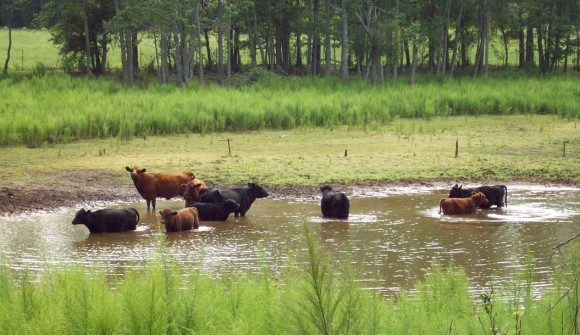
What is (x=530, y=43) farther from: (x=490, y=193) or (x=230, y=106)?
(x=490, y=193)

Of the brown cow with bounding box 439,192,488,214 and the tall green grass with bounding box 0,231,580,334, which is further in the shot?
the brown cow with bounding box 439,192,488,214

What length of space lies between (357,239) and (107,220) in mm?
3710

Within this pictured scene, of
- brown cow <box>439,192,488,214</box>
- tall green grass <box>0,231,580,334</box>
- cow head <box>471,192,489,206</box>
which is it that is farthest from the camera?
cow head <box>471,192,489,206</box>

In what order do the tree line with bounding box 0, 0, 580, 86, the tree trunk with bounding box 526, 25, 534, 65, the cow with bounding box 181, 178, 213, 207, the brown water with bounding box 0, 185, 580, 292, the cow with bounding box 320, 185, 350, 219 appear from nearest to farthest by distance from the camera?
the brown water with bounding box 0, 185, 580, 292
the cow with bounding box 320, 185, 350, 219
the cow with bounding box 181, 178, 213, 207
the tree line with bounding box 0, 0, 580, 86
the tree trunk with bounding box 526, 25, 534, 65

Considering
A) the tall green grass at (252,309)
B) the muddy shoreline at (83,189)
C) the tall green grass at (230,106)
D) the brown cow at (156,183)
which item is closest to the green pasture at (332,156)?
the muddy shoreline at (83,189)

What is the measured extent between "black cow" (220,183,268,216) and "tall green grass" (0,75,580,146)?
25.8 feet

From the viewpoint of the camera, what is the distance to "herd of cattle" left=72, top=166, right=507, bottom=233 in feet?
47.6

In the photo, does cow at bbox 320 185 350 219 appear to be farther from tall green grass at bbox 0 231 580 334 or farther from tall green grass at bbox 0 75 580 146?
tall green grass at bbox 0 75 580 146

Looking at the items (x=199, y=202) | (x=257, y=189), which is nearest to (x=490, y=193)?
(x=257, y=189)

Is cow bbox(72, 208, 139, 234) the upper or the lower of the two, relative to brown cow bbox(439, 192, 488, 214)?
upper

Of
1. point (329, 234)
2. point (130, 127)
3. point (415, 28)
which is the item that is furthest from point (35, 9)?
point (329, 234)

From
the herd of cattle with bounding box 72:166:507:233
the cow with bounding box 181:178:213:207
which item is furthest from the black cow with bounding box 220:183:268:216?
the cow with bounding box 181:178:213:207

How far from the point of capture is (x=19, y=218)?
623 inches

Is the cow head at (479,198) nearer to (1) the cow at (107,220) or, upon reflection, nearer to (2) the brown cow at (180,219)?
(2) the brown cow at (180,219)
